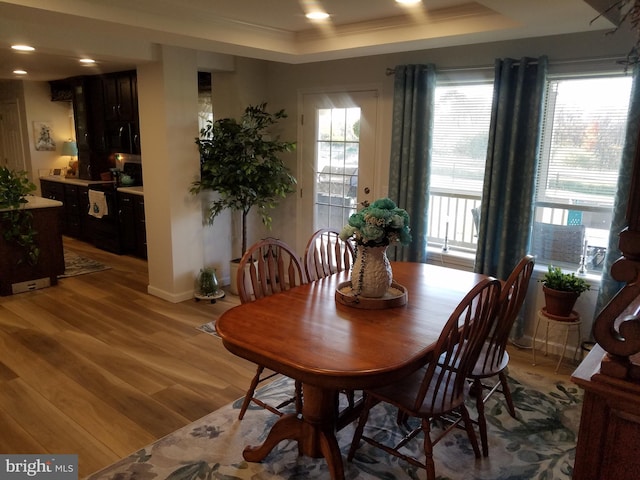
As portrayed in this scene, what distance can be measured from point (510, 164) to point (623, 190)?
2.43ft

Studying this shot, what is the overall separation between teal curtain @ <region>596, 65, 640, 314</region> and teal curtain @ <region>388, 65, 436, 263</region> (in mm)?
1365

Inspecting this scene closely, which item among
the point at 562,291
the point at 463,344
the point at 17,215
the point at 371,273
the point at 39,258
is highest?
the point at 371,273

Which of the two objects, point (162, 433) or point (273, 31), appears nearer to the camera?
point (162, 433)

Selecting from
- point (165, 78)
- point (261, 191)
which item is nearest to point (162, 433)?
point (261, 191)

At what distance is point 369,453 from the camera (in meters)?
2.41

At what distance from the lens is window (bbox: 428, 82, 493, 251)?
3.79 m

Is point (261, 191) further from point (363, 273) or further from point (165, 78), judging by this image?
point (363, 273)

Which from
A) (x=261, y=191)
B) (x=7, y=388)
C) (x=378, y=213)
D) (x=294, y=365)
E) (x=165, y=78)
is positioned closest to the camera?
(x=294, y=365)

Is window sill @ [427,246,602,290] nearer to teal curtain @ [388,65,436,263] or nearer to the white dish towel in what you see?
teal curtain @ [388,65,436,263]

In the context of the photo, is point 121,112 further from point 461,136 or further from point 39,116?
point 461,136

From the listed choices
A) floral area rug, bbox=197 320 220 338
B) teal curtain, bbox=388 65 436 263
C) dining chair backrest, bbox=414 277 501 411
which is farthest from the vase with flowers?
floral area rug, bbox=197 320 220 338

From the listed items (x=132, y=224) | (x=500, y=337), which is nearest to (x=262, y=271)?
(x=500, y=337)

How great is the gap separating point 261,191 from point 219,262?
1.02m

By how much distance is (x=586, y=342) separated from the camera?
346 cm
